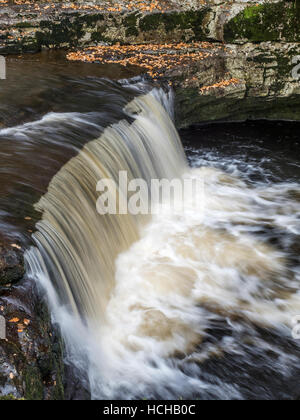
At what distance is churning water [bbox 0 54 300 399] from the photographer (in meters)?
3.94

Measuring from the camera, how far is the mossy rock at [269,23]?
9.18m

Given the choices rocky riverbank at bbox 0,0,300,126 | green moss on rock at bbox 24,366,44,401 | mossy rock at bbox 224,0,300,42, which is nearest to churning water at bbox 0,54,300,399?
green moss on rock at bbox 24,366,44,401

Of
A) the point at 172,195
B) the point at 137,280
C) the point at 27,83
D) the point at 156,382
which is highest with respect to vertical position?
the point at 27,83

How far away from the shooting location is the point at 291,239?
6176mm

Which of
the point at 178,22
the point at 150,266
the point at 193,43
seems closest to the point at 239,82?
the point at 193,43

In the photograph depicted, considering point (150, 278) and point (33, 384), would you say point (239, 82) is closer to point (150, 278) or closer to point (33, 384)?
point (150, 278)

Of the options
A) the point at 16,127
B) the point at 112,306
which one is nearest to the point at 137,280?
the point at 112,306

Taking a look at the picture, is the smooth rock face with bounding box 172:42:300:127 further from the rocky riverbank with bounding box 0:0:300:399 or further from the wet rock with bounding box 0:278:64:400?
the wet rock with bounding box 0:278:64:400

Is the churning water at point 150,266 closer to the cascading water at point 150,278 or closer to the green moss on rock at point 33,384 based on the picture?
the cascading water at point 150,278

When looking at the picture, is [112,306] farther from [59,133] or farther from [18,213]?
[59,133]

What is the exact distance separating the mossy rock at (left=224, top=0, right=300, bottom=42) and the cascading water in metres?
3.91

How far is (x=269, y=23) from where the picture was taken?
366 inches

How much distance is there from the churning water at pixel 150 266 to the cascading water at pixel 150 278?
0.05ft

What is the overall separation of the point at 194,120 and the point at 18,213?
22.0ft
